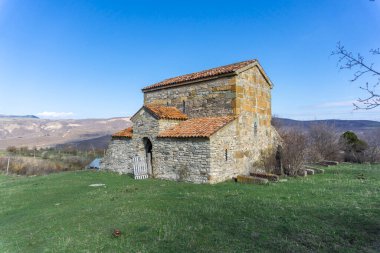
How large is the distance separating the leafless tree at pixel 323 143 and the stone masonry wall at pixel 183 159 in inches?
511

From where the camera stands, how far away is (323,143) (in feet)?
80.1

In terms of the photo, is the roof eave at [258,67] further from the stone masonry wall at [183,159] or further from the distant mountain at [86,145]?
the distant mountain at [86,145]

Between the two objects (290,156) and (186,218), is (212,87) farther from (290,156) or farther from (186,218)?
(186,218)

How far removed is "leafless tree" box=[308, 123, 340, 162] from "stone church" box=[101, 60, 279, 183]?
243 inches

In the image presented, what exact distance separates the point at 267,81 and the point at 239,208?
12.3 meters

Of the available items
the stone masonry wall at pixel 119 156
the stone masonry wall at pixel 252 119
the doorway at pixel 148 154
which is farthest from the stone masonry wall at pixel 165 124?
the stone masonry wall at pixel 252 119

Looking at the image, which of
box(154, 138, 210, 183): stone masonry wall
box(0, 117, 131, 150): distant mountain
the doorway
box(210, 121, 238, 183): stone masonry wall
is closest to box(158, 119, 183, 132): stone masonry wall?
box(154, 138, 210, 183): stone masonry wall

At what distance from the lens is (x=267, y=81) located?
60.1ft

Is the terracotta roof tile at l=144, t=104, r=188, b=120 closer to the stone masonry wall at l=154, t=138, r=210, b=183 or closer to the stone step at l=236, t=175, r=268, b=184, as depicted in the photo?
the stone masonry wall at l=154, t=138, r=210, b=183

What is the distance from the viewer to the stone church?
13.1 metres

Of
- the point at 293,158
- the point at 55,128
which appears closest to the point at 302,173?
the point at 293,158

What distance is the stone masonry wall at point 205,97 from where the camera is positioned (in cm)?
1497

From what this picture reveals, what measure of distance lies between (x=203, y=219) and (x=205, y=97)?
9.74 m

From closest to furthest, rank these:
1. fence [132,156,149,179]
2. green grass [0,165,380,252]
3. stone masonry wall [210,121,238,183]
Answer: green grass [0,165,380,252] < stone masonry wall [210,121,238,183] < fence [132,156,149,179]
